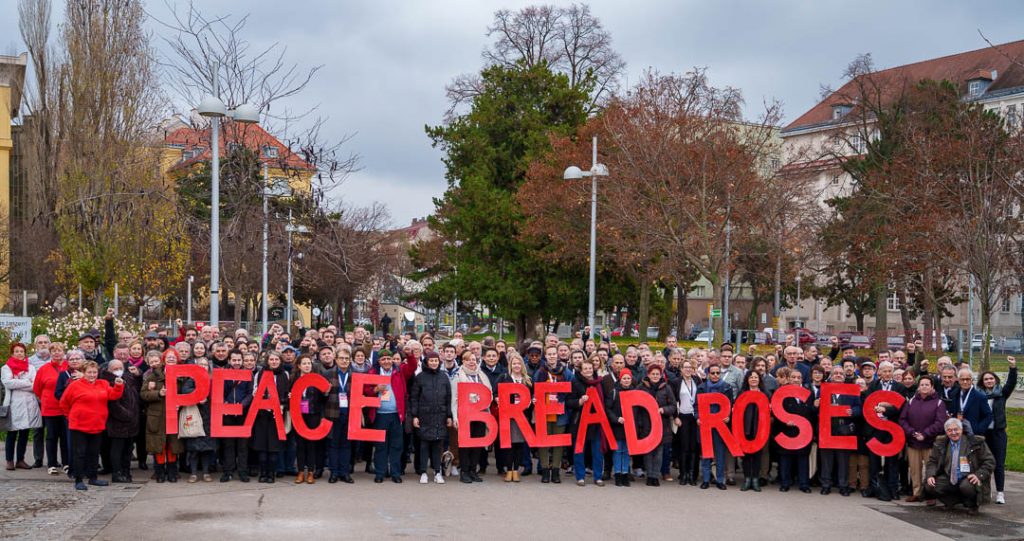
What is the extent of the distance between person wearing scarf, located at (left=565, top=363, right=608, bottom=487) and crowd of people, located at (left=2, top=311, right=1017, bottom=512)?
0.05ft


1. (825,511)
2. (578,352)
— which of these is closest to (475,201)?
(578,352)

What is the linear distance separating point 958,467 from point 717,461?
9.70 ft

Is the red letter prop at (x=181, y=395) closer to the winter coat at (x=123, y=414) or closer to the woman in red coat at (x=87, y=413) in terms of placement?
the winter coat at (x=123, y=414)

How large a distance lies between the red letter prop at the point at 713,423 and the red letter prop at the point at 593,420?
0.65m

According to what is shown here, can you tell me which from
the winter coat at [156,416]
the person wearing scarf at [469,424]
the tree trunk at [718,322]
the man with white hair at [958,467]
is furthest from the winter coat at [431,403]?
the tree trunk at [718,322]

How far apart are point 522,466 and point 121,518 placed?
19.2 feet

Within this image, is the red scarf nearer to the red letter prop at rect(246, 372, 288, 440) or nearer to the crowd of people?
the crowd of people

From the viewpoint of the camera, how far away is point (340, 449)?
43.6 feet

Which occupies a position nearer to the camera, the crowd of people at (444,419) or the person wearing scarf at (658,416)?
the crowd of people at (444,419)

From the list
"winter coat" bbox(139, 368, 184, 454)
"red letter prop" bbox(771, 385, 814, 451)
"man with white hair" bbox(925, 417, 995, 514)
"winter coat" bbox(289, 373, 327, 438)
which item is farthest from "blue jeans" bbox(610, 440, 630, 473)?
"winter coat" bbox(139, 368, 184, 454)

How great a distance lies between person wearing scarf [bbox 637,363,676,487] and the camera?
44.4 feet

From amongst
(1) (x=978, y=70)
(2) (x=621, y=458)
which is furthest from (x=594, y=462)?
(1) (x=978, y=70)

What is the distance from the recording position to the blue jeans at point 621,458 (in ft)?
44.3

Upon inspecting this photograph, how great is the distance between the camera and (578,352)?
14641 mm
